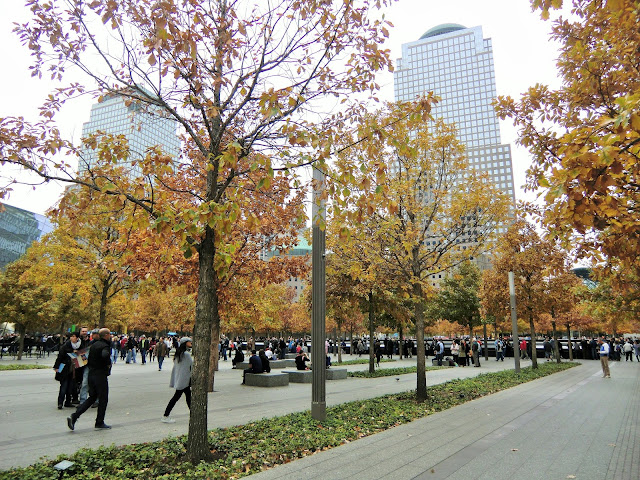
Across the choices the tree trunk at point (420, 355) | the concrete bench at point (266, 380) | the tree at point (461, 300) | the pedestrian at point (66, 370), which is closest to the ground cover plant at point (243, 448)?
the tree trunk at point (420, 355)

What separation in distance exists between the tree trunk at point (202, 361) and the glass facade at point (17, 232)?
61085 mm

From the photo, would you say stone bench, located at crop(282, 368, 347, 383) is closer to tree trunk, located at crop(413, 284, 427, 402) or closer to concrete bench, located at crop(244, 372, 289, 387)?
concrete bench, located at crop(244, 372, 289, 387)

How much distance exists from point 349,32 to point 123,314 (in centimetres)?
3617

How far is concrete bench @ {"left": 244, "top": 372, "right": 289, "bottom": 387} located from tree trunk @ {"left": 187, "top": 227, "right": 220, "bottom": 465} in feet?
30.0

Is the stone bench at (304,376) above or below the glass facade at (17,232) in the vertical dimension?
below

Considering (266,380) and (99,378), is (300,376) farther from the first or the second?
(99,378)

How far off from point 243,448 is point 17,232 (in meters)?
71.0

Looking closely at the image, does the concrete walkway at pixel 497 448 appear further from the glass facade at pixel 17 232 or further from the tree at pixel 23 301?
the glass facade at pixel 17 232

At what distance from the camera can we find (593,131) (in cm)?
330

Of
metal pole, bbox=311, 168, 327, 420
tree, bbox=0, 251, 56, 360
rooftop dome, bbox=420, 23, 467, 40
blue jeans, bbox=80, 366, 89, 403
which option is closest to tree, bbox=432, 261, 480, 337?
metal pole, bbox=311, 168, 327, 420

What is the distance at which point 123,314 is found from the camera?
118 ft

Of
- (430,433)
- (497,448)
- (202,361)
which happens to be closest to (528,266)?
(430,433)

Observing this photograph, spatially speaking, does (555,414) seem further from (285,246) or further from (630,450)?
(285,246)

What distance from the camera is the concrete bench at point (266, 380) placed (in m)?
14.3
